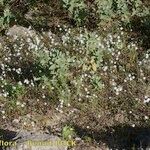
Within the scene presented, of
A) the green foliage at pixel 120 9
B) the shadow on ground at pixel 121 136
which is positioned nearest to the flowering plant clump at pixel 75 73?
the shadow on ground at pixel 121 136

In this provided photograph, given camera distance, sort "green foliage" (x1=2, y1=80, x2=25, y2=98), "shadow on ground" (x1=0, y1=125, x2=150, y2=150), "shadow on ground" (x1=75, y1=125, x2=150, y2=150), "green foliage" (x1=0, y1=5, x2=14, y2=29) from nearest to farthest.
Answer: "shadow on ground" (x1=0, y1=125, x2=150, y2=150)
"shadow on ground" (x1=75, y1=125, x2=150, y2=150)
"green foliage" (x1=2, y1=80, x2=25, y2=98)
"green foliage" (x1=0, y1=5, x2=14, y2=29)

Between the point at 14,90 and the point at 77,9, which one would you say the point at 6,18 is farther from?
the point at 14,90

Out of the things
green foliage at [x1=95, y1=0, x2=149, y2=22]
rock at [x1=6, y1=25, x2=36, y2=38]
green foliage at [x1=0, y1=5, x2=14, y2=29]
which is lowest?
rock at [x1=6, y1=25, x2=36, y2=38]

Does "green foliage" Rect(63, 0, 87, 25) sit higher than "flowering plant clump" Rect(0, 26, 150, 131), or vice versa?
"green foliage" Rect(63, 0, 87, 25)

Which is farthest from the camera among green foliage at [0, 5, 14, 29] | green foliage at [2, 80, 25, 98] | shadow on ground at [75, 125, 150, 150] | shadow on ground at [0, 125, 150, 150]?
green foliage at [0, 5, 14, 29]

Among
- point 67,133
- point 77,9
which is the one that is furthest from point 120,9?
point 67,133

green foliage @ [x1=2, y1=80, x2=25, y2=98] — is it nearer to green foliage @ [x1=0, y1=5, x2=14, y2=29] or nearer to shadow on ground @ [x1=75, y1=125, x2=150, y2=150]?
shadow on ground @ [x1=75, y1=125, x2=150, y2=150]

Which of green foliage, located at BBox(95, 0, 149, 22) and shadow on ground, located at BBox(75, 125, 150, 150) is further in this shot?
green foliage, located at BBox(95, 0, 149, 22)

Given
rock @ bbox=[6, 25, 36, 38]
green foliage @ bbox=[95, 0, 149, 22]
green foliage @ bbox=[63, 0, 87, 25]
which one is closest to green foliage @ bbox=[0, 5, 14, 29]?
rock @ bbox=[6, 25, 36, 38]

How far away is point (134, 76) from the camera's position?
10266 mm

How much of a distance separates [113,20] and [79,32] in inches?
45.8

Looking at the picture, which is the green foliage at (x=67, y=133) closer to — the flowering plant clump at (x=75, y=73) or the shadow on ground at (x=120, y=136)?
the shadow on ground at (x=120, y=136)

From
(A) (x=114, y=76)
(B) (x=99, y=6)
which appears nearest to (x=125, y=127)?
(A) (x=114, y=76)

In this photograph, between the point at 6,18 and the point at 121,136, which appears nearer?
the point at 121,136
